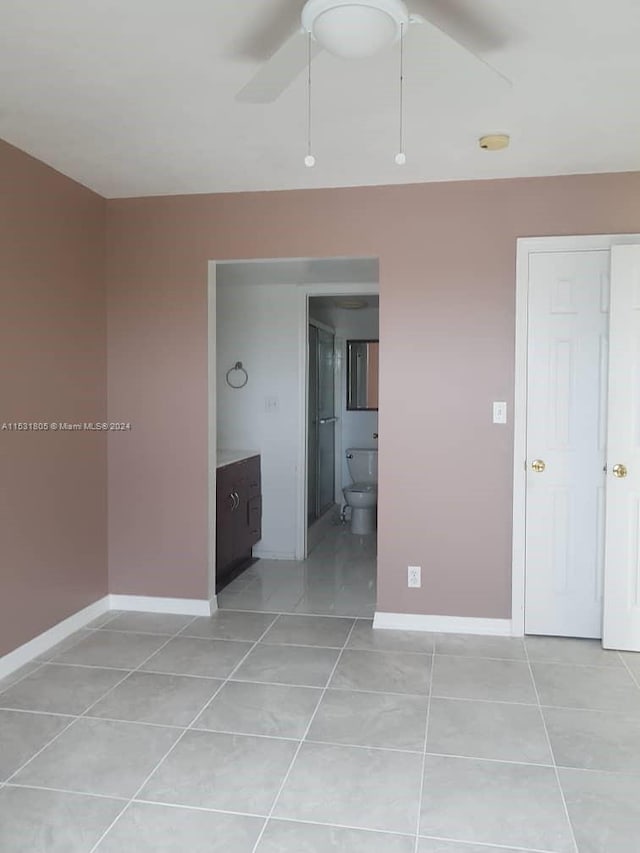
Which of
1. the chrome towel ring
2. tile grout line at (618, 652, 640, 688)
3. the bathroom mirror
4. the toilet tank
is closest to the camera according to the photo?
tile grout line at (618, 652, 640, 688)

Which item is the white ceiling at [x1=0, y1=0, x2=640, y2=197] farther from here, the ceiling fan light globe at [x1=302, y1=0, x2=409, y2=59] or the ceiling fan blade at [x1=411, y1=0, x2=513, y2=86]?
the ceiling fan light globe at [x1=302, y1=0, x2=409, y2=59]

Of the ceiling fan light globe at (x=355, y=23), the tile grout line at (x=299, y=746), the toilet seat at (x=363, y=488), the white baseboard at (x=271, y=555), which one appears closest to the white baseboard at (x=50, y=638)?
the tile grout line at (x=299, y=746)

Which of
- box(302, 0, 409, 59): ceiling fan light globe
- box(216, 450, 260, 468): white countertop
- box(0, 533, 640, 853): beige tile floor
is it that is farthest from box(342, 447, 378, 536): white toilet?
box(302, 0, 409, 59): ceiling fan light globe

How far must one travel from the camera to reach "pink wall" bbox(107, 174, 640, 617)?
361 centimetres

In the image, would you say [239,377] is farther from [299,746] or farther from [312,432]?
[299,746]

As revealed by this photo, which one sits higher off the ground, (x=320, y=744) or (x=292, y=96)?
(x=292, y=96)

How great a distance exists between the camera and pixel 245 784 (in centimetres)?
225

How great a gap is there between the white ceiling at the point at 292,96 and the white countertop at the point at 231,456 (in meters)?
1.75

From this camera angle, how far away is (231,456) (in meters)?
4.93

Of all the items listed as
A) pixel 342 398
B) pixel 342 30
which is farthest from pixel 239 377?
pixel 342 30

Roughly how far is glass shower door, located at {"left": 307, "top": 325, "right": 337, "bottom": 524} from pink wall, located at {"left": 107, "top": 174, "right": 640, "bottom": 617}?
6.22ft

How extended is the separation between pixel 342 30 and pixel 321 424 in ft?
16.2

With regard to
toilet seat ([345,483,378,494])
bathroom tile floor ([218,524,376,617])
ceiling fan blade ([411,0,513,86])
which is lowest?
bathroom tile floor ([218,524,376,617])

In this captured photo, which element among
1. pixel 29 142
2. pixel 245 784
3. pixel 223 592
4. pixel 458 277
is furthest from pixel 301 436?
pixel 245 784
